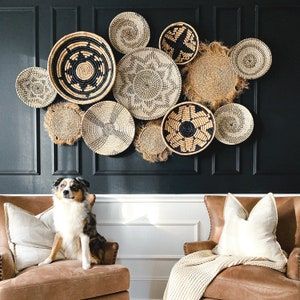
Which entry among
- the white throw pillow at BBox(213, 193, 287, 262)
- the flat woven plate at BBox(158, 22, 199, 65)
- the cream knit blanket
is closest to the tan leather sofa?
the cream knit blanket

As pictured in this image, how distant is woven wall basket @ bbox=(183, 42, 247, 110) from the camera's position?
3473 millimetres

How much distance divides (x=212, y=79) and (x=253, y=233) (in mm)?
1335

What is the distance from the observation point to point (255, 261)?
8.84 ft

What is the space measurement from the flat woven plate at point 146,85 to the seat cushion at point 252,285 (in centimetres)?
145

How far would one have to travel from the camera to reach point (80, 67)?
11.5ft

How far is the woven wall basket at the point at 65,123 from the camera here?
351 centimetres

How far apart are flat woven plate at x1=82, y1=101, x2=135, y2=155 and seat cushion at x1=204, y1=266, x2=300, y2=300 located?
139 centimetres

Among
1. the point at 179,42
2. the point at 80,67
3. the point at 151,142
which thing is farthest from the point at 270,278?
the point at 80,67

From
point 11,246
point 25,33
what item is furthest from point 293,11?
point 11,246

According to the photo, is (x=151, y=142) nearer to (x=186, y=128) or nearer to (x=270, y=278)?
(x=186, y=128)

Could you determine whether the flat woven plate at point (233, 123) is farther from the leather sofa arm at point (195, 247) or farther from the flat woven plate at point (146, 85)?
the leather sofa arm at point (195, 247)

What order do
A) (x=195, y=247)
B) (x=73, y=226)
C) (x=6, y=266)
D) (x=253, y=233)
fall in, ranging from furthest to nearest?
(x=195, y=247), (x=73, y=226), (x=253, y=233), (x=6, y=266)

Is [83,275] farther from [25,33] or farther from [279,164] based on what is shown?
[25,33]

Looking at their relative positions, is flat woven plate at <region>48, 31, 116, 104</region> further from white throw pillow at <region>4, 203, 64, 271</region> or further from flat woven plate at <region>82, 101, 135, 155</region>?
white throw pillow at <region>4, 203, 64, 271</region>
